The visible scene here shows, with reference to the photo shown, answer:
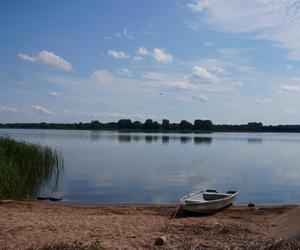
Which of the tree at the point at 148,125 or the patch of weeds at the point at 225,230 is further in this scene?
the tree at the point at 148,125

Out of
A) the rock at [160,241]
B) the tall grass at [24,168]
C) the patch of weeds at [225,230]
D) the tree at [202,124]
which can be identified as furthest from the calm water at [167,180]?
the tree at [202,124]

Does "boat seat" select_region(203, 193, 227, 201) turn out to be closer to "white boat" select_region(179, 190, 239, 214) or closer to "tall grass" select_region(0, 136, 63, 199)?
"white boat" select_region(179, 190, 239, 214)

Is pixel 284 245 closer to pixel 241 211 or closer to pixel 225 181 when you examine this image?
pixel 241 211

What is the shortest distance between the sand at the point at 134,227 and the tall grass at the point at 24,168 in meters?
2.74

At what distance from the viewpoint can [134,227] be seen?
12352 millimetres

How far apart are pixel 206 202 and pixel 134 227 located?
140 inches

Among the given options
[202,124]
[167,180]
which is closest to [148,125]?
[202,124]

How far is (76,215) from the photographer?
14.4 m

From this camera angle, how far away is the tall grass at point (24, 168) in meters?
19.3

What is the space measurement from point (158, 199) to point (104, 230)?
32.9 feet

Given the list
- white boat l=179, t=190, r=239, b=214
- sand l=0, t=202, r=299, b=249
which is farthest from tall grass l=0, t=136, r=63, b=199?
white boat l=179, t=190, r=239, b=214

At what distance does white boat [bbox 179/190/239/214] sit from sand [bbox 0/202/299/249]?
0.26 meters

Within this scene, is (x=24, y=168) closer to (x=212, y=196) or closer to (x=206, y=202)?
(x=212, y=196)

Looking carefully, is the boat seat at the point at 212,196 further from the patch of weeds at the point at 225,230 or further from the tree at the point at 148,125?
the tree at the point at 148,125
